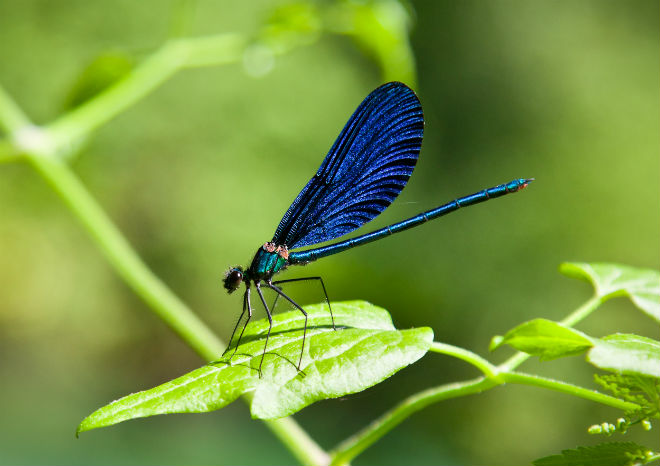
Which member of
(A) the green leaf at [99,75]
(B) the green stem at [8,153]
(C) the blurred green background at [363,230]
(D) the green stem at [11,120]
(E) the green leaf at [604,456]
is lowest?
(E) the green leaf at [604,456]

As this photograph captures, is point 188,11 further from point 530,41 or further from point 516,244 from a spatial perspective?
point 530,41

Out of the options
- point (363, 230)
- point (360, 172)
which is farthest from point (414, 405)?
point (363, 230)

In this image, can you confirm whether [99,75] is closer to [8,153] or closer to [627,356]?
[8,153]

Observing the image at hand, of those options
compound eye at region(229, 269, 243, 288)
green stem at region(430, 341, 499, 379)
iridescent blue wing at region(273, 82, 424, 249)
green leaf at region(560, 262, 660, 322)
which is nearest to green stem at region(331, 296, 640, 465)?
green stem at region(430, 341, 499, 379)

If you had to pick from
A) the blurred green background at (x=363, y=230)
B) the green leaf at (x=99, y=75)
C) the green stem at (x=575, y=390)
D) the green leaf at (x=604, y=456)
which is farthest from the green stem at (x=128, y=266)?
the blurred green background at (x=363, y=230)

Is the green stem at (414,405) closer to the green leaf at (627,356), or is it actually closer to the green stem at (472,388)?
the green stem at (472,388)
